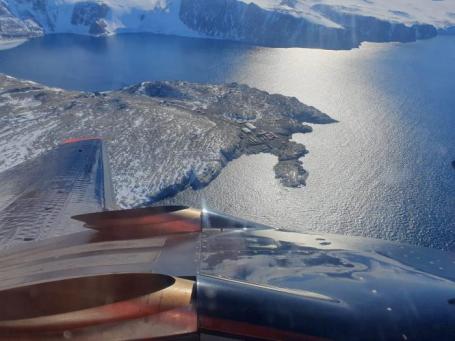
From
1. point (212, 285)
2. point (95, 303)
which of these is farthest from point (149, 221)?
point (212, 285)

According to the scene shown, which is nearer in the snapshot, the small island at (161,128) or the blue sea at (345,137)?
the blue sea at (345,137)

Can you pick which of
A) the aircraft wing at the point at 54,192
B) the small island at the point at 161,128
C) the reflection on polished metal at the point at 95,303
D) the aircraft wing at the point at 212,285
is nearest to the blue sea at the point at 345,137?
the small island at the point at 161,128

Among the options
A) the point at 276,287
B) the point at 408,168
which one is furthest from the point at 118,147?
the point at 276,287

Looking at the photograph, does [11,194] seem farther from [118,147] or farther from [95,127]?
[95,127]

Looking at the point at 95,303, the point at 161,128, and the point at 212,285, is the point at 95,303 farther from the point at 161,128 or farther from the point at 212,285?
the point at 161,128

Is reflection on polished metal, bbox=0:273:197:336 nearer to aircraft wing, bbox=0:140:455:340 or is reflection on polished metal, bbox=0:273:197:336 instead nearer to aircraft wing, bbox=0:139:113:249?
aircraft wing, bbox=0:140:455:340

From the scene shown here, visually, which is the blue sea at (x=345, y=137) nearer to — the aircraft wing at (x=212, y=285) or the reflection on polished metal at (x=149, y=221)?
the reflection on polished metal at (x=149, y=221)

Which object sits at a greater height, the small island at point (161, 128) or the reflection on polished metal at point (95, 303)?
the reflection on polished metal at point (95, 303)
